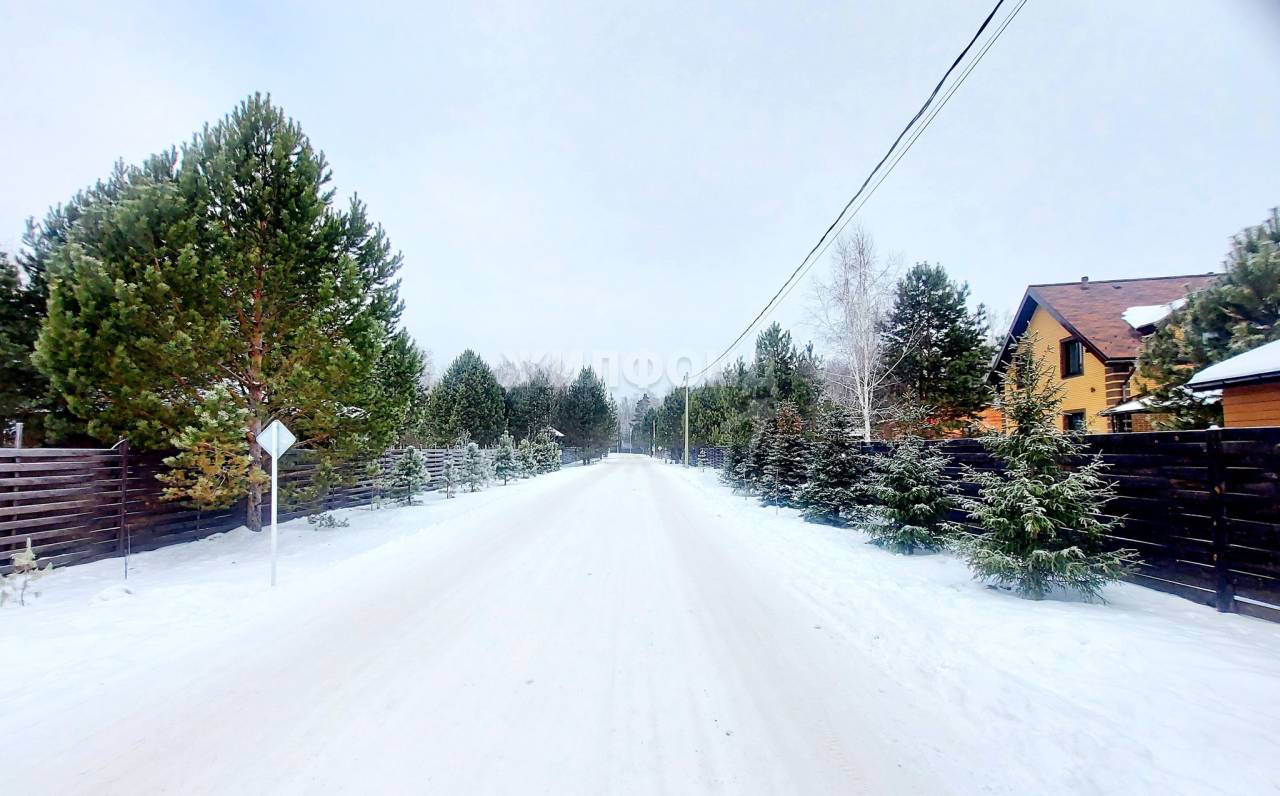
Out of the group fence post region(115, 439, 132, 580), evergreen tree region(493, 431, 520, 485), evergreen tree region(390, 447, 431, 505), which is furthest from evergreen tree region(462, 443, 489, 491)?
fence post region(115, 439, 132, 580)

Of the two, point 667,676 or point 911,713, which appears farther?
point 667,676

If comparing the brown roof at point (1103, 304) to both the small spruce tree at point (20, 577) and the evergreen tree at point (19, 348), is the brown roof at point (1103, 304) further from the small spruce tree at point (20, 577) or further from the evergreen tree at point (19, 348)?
the evergreen tree at point (19, 348)

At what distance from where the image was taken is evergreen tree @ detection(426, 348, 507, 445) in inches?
1233

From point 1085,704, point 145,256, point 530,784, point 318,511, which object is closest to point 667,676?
point 530,784

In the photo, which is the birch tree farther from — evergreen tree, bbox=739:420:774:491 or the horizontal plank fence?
the horizontal plank fence

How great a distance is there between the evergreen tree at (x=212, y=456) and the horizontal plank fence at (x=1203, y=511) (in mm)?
12046

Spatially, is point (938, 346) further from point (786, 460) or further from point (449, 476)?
point (449, 476)

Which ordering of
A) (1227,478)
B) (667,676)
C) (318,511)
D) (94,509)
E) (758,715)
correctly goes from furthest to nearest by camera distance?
(318,511), (94,509), (1227,478), (667,676), (758,715)

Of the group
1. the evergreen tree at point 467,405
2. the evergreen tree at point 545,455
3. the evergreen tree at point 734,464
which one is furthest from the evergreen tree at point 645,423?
the evergreen tree at point 734,464

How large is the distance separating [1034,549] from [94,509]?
12.5 m

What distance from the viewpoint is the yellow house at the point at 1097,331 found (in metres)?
15.4

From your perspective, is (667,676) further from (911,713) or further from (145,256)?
(145,256)

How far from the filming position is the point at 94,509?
7551mm

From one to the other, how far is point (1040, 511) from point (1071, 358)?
17.2m
